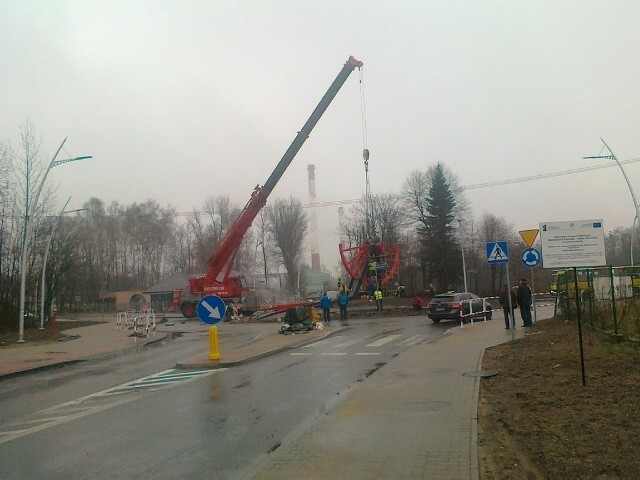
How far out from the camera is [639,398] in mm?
8109

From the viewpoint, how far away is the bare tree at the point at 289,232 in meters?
82.6

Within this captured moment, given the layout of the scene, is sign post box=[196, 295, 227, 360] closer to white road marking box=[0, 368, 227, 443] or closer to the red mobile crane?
white road marking box=[0, 368, 227, 443]

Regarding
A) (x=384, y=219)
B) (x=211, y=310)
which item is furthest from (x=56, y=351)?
(x=384, y=219)

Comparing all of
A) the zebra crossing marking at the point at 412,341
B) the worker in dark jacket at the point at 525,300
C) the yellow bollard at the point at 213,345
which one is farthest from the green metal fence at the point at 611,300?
the yellow bollard at the point at 213,345

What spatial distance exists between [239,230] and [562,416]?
1177 inches

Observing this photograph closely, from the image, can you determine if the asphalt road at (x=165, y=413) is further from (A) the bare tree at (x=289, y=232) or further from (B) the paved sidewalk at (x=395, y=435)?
(A) the bare tree at (x=289, y=232)

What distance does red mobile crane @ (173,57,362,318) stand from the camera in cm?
3300

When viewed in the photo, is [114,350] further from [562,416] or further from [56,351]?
[562,416]

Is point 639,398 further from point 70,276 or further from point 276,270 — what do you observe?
point 276,270

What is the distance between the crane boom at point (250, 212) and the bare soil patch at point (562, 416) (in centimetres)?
2234

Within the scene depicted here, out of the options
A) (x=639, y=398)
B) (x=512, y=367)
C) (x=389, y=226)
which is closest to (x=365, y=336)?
(x=512, y=367)

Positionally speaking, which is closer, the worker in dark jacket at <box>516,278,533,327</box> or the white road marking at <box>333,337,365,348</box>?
the white road marking at <box>333,337,365,348</box>

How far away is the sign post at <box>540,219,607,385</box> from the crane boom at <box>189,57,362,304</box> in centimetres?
2417

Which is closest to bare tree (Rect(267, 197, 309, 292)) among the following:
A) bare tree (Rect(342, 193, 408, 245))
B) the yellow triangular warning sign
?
bare tree (Rect(342, 193, 408, 245))
